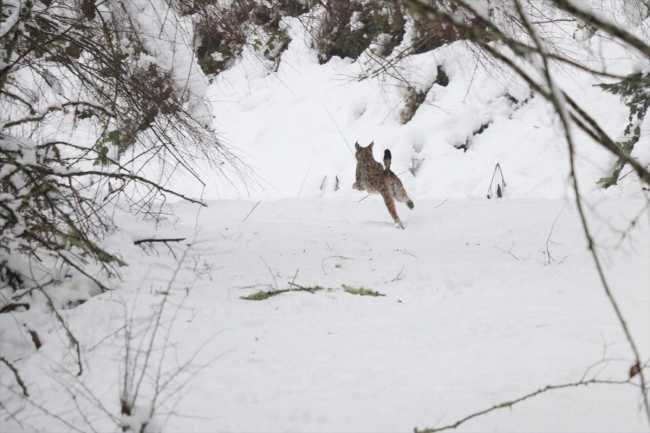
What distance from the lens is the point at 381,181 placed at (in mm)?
7344

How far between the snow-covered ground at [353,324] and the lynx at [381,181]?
0.34 metres

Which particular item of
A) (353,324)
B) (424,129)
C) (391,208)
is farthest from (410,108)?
(353,324)

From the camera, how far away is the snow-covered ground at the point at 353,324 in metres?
2.38

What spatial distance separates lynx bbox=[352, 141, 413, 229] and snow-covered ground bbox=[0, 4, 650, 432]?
340mm

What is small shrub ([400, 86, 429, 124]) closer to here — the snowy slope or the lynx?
the snowy slope

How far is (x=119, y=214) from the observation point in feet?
20.0

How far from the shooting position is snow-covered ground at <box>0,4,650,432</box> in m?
2.38

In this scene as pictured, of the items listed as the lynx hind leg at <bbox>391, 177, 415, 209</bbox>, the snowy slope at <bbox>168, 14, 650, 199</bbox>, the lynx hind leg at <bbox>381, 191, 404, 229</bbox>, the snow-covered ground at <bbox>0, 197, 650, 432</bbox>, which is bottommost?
the snow-covered ground at <bbox>0, 197, 650, 432</bbox>

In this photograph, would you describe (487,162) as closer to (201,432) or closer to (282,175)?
(282,175)

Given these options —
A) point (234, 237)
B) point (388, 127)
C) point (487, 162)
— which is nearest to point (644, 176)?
point (234, 237)

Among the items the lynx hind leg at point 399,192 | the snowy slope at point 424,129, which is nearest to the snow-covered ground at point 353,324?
the lynx hind leg at point 399,192

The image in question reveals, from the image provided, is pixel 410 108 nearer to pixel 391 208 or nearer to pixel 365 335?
pixel 391 208

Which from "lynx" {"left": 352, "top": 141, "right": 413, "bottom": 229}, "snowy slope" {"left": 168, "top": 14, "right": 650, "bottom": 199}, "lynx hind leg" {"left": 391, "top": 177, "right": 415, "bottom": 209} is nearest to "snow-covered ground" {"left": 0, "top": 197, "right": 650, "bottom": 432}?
"lynx" {"left": 352, "top": 141, "right": 413, "bottom": 229}

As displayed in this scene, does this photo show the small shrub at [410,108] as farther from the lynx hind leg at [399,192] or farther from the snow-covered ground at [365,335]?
the snow-covered ground at [365,335]
